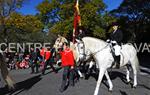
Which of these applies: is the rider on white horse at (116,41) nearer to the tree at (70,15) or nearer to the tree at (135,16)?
the tree at (135,16)

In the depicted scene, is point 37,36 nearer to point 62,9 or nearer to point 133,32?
Result: point 62,9

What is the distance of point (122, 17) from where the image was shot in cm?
5688

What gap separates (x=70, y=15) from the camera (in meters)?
55.9

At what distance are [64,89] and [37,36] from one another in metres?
46.6

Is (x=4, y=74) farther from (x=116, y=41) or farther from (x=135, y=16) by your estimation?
(x=135, y=16)

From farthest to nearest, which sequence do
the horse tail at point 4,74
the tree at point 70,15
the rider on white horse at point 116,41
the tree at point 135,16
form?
1. the tree at point 70,15
2. the tree at point 135,16
3. the rider on white horse at point 116,41
4. the horse tail at point 4,74

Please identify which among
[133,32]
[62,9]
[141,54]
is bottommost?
[141,54]

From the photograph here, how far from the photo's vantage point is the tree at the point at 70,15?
54875 mm

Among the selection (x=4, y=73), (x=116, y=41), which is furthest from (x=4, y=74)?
(x=116, y=41)

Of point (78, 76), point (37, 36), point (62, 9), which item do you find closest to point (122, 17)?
point (62, 9)

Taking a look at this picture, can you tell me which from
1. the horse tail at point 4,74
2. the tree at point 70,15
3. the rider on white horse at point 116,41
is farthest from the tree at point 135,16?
the horse tail at point 4,74

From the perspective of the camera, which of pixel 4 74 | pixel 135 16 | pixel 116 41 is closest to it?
pixel 4 74

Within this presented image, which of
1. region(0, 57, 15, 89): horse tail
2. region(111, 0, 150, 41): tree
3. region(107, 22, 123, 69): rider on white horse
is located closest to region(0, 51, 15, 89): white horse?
region(0, 57, 15, 89): horse tail

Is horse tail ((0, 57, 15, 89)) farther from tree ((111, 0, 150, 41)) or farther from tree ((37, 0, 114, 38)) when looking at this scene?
tree ((37, 0, 114, 38))
